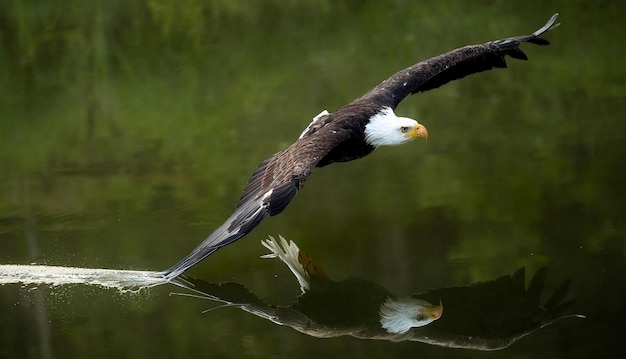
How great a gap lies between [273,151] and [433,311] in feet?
14.5

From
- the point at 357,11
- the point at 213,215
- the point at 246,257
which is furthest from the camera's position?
the point at 357,11

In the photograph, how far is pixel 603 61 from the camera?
14148 millimetres

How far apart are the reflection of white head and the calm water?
0.26 metres

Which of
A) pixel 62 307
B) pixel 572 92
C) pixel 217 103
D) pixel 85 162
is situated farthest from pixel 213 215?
pixel 572 92

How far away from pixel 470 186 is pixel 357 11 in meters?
6.73

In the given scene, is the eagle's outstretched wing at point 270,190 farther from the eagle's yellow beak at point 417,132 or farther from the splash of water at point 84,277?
the eagle's yellow beak at point 417,132

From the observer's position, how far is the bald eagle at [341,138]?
7621mm

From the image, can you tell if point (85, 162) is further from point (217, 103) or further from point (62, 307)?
point (62, 307)

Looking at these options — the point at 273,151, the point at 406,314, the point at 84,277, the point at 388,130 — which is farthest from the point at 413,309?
the point at 273,151

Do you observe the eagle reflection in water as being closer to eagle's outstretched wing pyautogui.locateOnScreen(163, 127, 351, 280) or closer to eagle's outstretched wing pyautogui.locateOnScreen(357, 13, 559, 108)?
eagle's outstretched wing pyautogui.locateOnScreen(163, 127, 351, 280)

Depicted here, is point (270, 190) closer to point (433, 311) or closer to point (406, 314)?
point (406, 314)

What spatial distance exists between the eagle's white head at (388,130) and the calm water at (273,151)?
88 cm

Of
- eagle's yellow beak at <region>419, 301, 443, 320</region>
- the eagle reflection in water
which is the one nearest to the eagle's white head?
the eagle reflection in water

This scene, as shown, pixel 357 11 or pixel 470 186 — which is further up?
pixel 357 11
